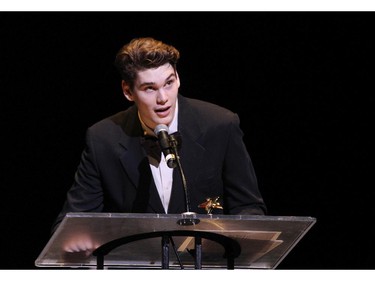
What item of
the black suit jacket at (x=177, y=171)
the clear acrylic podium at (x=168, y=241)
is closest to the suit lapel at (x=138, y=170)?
the black suit jacket at (x=177, y=171)

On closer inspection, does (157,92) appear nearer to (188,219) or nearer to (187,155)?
(187,155)

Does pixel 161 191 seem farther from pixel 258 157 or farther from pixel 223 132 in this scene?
pixel 258 157

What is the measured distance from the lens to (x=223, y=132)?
3861 millimetres

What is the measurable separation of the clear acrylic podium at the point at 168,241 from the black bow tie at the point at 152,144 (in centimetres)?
63

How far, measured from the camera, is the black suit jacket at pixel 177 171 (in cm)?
373

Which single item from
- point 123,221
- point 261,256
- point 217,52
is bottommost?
point 261,256

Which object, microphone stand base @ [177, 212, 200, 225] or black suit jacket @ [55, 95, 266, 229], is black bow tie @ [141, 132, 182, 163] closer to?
black suit jacket @ [55, 95, 266, 229]

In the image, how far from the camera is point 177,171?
3723 mm

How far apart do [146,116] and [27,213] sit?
1232 mm

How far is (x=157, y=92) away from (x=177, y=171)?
35 cm

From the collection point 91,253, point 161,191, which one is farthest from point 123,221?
point 161,191

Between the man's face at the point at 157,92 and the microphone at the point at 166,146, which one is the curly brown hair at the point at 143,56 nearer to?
the man's face at the point at 157,92

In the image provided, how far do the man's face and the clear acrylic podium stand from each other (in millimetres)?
722

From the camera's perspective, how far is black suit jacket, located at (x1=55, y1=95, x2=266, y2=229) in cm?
373
